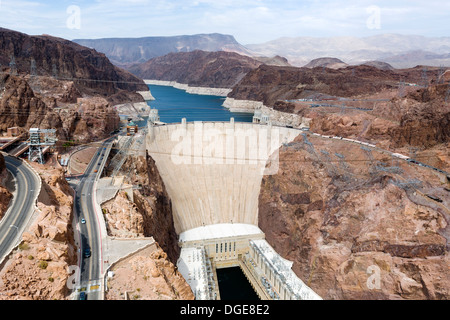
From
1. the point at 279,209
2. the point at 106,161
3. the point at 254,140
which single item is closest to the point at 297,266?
the point at 279,209

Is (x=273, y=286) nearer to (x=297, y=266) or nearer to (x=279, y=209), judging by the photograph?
(x=297, y=266)

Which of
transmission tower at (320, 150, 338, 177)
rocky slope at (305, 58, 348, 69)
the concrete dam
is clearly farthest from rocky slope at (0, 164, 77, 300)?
rocky slope at (305, 58, 348, 69)

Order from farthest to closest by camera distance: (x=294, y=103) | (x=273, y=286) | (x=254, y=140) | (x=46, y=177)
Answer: (x=294, y=103)
(x=254, y=140)
(x=273, y=286)
(x=46, y=177)

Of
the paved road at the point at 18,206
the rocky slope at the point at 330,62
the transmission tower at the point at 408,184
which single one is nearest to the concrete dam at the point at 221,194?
the transmission tower at the point at 408,184
